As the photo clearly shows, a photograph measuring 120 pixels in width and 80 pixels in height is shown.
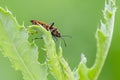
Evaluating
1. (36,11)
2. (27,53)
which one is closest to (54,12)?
(36,11)

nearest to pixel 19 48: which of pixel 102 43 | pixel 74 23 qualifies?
pixel 102 43

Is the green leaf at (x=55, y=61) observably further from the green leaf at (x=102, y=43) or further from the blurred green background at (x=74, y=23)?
the blurred green background at (x=74, y=23)

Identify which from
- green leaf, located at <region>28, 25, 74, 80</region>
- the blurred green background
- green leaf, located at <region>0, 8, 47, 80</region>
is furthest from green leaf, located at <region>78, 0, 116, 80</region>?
the blurred green background

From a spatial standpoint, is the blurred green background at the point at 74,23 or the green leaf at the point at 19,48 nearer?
the green leaf at the point at 19,48

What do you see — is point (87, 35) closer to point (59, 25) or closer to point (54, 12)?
point (59, 25)

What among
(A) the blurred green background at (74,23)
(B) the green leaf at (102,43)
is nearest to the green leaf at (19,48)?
(B) the green leaf at (102,43)
